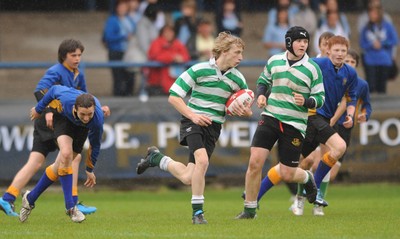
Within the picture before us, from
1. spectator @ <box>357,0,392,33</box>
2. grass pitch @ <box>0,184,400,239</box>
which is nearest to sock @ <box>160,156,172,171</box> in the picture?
grass pitch @ <box>0,184,400,239</box>

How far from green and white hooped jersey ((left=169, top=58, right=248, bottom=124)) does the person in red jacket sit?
6241 mm

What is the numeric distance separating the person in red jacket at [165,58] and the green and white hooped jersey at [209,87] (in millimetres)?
6241

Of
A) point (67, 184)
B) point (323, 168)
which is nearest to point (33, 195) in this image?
point (67, 184)

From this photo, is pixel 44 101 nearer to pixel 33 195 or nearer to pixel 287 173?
pixel 33 195

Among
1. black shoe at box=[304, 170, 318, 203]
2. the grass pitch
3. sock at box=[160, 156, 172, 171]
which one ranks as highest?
sock at box=[160, 156, 172, 171]

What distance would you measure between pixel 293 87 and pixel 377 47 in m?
7.82

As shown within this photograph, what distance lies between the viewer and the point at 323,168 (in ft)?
41.9

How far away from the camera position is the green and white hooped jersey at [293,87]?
11438 mm

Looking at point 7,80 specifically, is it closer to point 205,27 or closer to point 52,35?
point 205,27

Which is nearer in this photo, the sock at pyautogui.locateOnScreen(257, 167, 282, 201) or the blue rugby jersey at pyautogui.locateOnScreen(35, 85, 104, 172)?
the blue rugby jersey at pyautogui.locateOnScreen(35, 85, 104, 172)

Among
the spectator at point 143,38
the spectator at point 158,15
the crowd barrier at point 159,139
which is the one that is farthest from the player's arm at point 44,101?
the spectator at point 158,15

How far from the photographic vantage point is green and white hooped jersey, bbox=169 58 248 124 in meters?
11.1

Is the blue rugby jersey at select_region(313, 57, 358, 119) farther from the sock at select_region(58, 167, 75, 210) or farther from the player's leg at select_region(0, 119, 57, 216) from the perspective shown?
the player's leg at select_region(0, 119, 57, 216)

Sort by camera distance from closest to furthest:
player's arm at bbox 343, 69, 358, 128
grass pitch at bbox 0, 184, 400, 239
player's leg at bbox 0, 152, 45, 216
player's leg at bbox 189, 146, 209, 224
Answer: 1. grass pitch at bbox 0, 184, 400, 239
2. player's leg at bbox 189, 146, 209, 224
3. player's leg at bbox 0, 152, 45, 216
4. player's arm at bbox 343, 69, 358, 128
